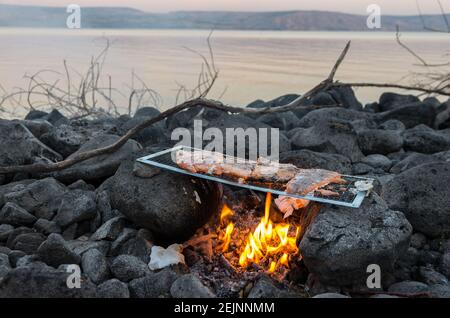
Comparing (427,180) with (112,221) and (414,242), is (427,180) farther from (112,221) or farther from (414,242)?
(112,221)

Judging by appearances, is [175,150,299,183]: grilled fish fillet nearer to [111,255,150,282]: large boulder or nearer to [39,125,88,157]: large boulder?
[111,255,150,282]: large boulder

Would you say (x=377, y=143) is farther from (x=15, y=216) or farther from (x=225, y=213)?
(x=15, y=216)

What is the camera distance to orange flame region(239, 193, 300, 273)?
3.72 metres

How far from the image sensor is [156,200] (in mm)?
3840

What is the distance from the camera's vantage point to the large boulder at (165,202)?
384 cm

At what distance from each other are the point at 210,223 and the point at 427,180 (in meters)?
1.53

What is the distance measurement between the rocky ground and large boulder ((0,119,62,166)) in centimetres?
1

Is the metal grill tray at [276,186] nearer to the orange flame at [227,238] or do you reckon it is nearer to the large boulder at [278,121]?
the orange flame at [227,238]

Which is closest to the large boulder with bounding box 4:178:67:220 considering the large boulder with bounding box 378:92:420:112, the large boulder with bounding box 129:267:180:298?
the large boulder with bounding box 129:267:180:298

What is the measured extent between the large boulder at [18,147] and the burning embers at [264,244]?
233 cm

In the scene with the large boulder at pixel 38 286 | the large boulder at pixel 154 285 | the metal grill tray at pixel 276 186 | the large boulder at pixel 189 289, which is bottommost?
the large boulder at pixel 154 285

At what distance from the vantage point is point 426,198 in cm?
409

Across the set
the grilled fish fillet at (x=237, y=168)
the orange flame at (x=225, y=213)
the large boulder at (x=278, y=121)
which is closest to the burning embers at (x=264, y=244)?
the orange flame at (x=225, y=213)

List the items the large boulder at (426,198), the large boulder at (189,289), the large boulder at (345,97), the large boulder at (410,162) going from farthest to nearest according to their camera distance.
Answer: the large boulder at (345,97) < the large boulder at (410,162) < the large boulder at (426,198) < the large boulder at (189,289)
